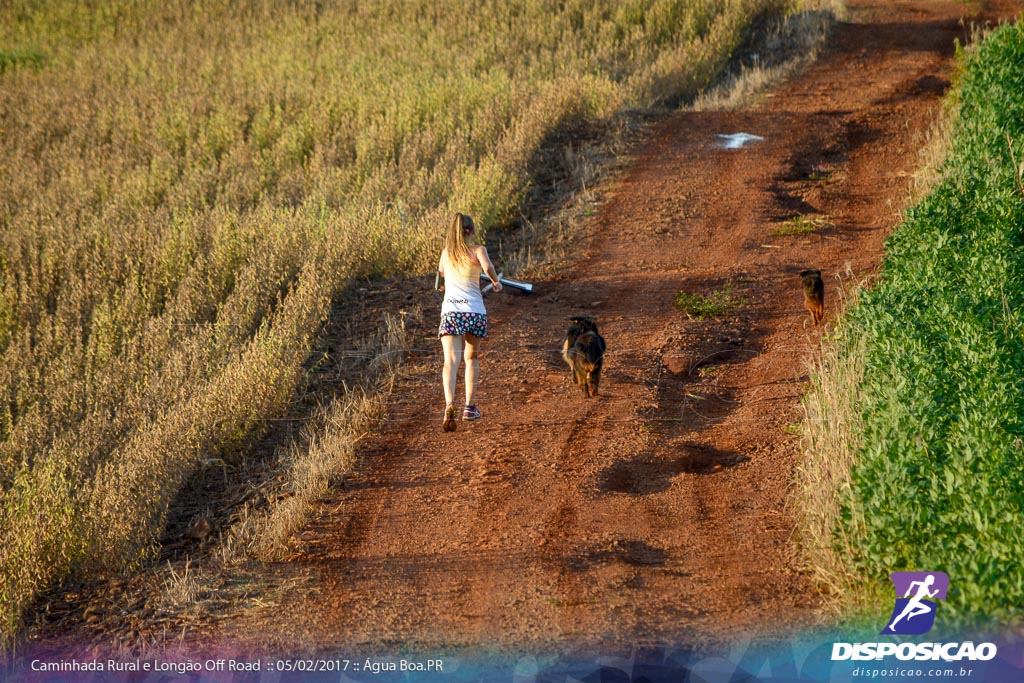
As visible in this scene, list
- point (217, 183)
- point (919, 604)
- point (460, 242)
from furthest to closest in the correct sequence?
point (217, 183) → point (460, 242) → point (919, 604)

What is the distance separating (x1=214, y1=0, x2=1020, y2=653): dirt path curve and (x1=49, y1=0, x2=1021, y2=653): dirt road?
0.02 meters

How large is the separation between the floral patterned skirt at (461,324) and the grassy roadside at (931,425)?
2.75 m

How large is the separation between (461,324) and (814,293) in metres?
3.60

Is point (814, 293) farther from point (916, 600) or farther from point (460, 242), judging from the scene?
point (916, 600)

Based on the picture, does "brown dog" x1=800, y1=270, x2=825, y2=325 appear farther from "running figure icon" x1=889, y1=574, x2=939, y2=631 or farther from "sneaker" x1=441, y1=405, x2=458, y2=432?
"running figure icon" x1=889, y1=574, x2=939, y2=631

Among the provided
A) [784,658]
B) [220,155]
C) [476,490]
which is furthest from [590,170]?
[784,658]

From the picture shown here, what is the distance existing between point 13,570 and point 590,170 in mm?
10169

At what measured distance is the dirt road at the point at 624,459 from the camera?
588 centimetres

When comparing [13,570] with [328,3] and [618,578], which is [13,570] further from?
[328,3]

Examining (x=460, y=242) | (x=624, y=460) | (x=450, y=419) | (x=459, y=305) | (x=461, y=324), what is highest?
(x=460, y=242)

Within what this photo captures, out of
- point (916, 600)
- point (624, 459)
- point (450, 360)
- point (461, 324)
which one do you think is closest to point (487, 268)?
point (461, 324)

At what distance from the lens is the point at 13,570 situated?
6.69 metres

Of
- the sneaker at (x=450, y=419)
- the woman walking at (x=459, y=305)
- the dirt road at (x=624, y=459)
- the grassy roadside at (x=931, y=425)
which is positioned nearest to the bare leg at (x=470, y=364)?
the woman walking at (x=459, y=305)

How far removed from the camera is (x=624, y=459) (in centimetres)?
771
